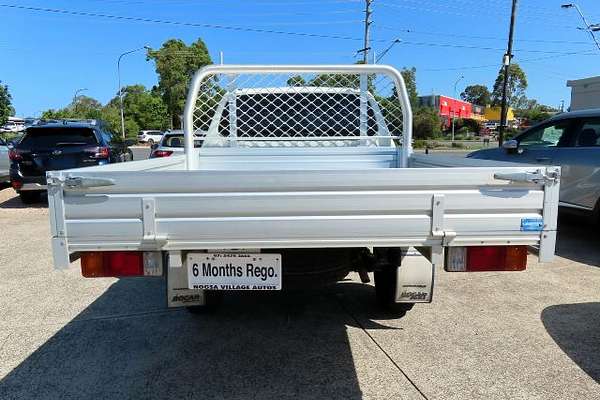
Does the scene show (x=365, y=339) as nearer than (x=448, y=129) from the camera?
Yes

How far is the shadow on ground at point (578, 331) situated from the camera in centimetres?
335

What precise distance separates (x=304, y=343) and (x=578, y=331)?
212 centimetres

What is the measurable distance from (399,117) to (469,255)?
2.47m

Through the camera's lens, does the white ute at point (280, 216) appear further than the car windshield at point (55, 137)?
No

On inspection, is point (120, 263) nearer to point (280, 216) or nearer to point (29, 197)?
point (280, 216)

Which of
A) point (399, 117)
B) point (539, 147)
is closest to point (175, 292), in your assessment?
point (399, 117)

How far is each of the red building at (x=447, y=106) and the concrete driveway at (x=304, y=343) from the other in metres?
62.6

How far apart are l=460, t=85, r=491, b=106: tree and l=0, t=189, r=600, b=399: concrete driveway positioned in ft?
355

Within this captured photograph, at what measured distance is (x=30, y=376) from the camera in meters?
3.14

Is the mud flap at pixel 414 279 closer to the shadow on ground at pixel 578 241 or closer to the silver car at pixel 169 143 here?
the shadow on ground at pixel 578 241

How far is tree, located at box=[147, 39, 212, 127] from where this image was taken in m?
54.5

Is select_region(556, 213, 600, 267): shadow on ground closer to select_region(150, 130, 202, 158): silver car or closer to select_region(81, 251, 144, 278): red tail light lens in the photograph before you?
select_region(81, 251, 144, 278): red tail light lens

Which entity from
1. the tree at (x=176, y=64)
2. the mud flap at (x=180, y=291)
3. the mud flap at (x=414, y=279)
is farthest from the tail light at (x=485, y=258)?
the tree at (x=176, y=64)

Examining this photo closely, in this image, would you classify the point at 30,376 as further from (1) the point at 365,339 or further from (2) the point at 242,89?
(2) the point at 242,89
